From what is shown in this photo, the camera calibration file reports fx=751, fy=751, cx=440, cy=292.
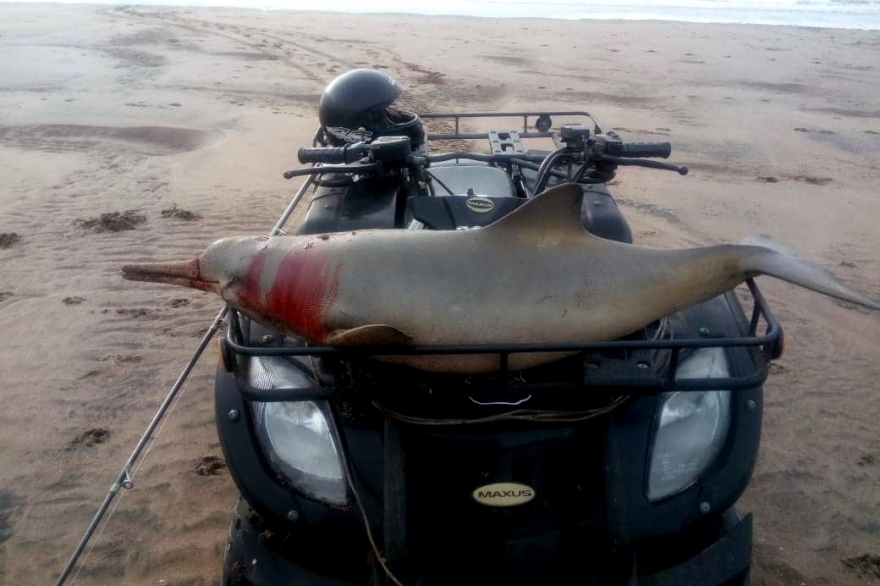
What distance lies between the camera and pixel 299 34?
19.5 metres

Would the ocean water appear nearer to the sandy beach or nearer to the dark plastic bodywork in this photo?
the sandy beach

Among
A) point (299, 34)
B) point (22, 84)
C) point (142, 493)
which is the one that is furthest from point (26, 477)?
point (299, 34)

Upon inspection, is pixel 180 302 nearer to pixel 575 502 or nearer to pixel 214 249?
pixel 214 249

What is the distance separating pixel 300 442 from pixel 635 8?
1256 inches

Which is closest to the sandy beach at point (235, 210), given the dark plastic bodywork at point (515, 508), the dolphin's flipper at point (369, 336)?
the dark plastic bodywork at point (515, 508)

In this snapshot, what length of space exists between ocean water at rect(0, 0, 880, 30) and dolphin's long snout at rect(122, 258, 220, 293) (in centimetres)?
2528

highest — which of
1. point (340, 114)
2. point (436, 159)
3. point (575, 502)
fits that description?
point (340, 114)

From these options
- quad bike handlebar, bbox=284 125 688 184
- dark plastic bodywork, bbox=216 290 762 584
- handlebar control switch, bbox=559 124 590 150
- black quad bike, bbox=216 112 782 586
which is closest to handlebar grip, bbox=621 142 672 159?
quad bike handlebar, bbox=284 125 688 184

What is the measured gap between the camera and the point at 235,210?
7.79m

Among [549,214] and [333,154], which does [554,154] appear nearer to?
[333,154]

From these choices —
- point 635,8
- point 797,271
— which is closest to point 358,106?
point 797,271

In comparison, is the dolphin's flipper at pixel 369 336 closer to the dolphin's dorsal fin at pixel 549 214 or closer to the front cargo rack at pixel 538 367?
the front cargo rack at pixel 538 367

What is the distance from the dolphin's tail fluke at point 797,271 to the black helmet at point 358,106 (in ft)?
7.24

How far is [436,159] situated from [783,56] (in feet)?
55.5
